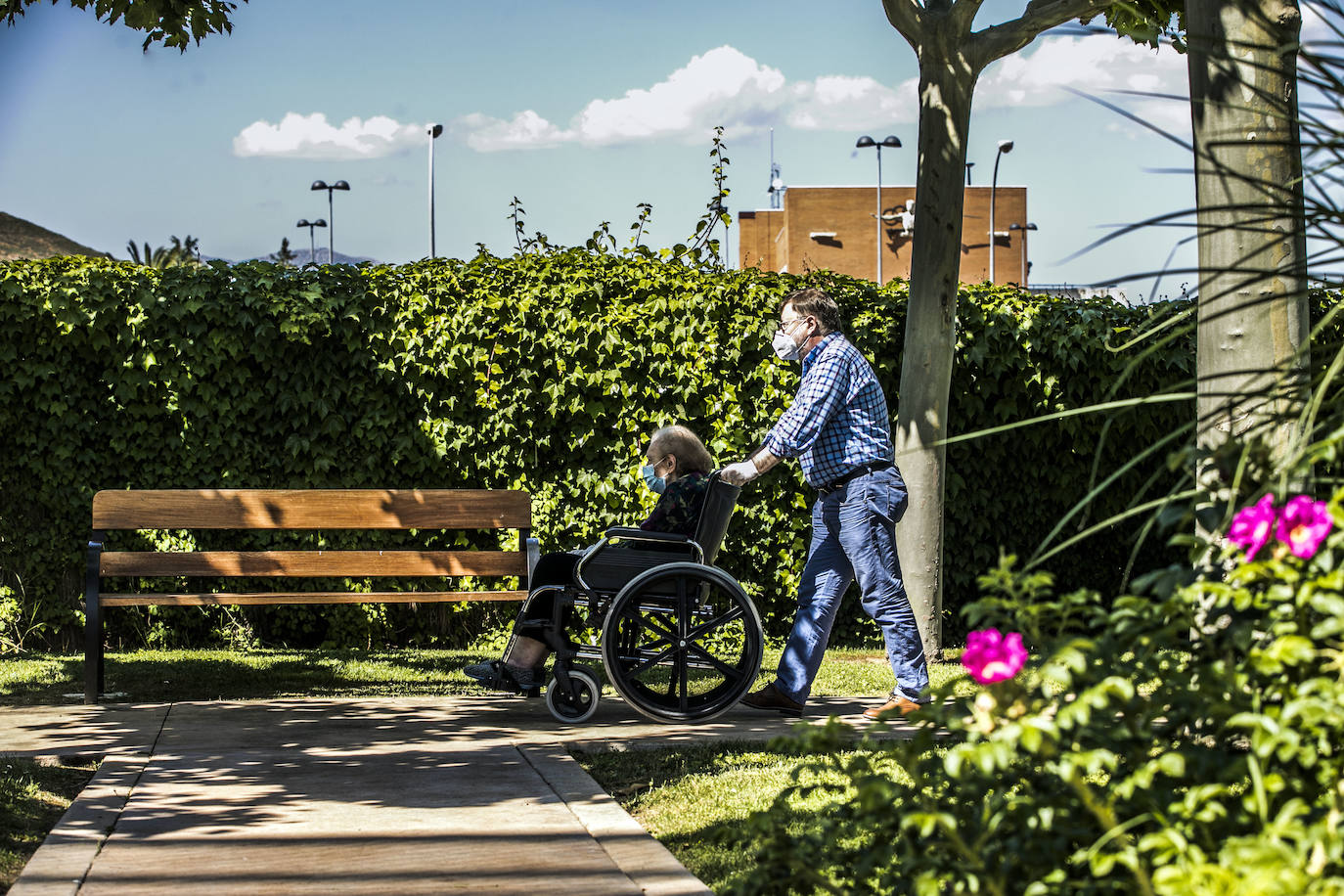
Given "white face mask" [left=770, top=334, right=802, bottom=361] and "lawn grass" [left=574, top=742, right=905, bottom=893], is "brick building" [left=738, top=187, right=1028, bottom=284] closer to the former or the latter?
"white face mask" [left=770, top=334, right=802, bottom=361]

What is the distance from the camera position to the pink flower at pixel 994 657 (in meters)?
2.12

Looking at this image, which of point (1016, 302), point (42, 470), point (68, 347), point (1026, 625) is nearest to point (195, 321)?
point (68, 347)

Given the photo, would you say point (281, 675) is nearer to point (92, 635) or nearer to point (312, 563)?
point (312, 563)

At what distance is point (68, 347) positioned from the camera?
8.30 metres

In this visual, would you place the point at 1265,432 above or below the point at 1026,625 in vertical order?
above

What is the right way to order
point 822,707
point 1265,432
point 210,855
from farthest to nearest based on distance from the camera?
point 822,707 < point 210,855 < point 1265,432

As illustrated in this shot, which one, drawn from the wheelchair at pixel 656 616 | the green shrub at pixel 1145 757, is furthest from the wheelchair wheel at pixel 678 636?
the green shrub at pixel 1145 757

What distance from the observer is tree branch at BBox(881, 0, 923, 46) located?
27.0ft

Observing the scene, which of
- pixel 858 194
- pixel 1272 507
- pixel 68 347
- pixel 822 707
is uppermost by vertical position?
pixel 858 194

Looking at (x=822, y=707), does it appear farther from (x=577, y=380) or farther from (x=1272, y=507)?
(x=1272, y=507)

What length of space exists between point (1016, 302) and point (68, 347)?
6171mm

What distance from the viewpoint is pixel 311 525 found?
7.06 m

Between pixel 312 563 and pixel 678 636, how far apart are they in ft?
7.24

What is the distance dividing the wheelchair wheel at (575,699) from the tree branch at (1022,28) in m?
4.77
